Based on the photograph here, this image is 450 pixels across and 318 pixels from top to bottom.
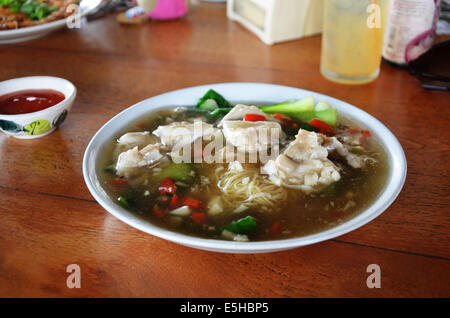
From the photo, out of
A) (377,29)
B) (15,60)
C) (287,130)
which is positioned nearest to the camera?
(287,130)

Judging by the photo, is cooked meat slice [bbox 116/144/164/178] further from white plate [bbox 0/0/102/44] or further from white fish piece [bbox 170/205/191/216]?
white plate [bbox 0/0/102/44]

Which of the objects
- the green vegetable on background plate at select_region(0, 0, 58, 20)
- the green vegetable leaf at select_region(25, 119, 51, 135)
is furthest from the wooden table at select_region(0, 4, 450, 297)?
the green vegetable on background plate at select_region(0, 0, 58, 20)

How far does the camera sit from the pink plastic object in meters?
2.78

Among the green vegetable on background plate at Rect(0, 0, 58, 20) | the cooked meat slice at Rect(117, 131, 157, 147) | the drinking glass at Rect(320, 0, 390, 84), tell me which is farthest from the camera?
the green vegetable on background plate at Rect(0, 0, 58, 20)

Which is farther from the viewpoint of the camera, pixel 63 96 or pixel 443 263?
pixel 63 96

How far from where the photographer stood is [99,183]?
3.99 feet

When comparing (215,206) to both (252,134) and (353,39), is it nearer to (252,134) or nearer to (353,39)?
(252,134)

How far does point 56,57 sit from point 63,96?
79 cm

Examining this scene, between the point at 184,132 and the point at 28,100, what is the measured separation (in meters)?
0.69

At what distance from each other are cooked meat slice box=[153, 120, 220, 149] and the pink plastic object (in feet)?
5.16

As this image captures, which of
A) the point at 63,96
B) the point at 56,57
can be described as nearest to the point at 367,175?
the point at 63,96
